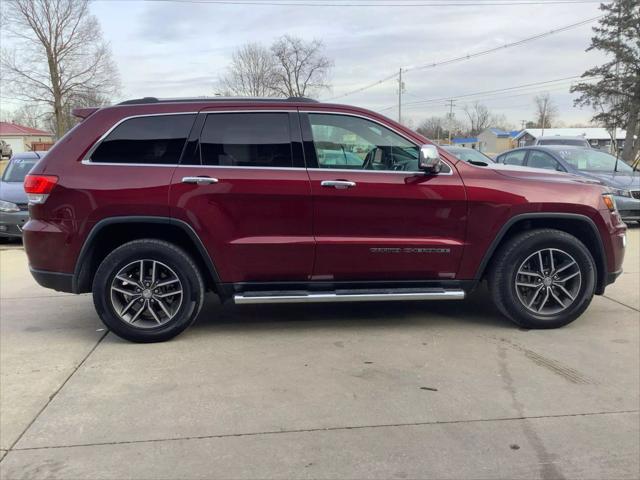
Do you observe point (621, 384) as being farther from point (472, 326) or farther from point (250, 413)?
point (250, 413)

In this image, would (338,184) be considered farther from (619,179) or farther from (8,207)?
(619,179)

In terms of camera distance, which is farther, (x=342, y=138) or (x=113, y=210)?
(x=342, y=138)

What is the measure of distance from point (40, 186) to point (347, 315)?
2.86 meters

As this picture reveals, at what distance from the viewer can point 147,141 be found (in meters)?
4.39

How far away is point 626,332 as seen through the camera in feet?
15.6

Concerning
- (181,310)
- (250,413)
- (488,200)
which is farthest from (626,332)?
(181,310)

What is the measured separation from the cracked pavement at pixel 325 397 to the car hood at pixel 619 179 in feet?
18.7

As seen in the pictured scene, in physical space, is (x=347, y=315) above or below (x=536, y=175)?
below

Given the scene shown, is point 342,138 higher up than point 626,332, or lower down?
higher up

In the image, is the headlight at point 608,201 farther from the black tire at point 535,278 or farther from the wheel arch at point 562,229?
the black tire at point 535,278

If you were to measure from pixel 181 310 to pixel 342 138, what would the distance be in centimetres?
193

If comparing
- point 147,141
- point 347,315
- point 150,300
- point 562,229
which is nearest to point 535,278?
point 562,229

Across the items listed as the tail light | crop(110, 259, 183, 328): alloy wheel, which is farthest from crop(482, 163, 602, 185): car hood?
the tail light

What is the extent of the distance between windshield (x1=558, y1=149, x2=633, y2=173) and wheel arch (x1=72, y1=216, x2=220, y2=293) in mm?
8216
